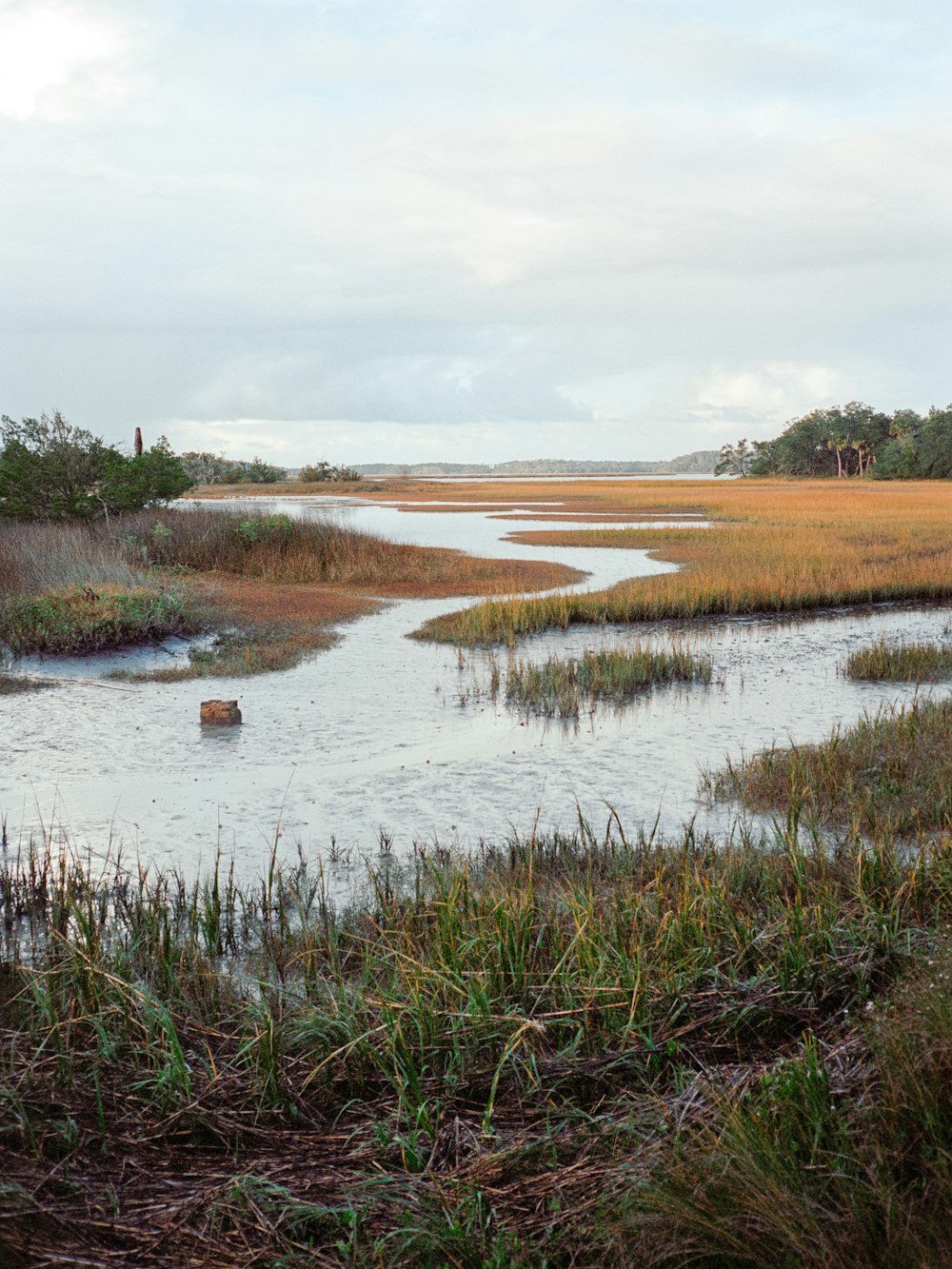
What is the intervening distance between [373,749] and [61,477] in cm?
2139

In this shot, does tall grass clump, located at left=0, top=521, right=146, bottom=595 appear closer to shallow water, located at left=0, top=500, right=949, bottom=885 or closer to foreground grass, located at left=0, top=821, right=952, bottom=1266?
shallow water, located at left=0, top=500, right=949, bottom=885

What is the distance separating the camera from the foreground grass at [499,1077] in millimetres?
2578

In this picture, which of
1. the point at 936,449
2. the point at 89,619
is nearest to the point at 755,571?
the point at 89,619

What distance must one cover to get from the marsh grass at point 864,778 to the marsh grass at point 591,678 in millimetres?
3034

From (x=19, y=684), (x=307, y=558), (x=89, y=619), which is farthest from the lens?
(x=307, y=558)

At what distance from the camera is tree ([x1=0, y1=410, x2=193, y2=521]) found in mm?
27844

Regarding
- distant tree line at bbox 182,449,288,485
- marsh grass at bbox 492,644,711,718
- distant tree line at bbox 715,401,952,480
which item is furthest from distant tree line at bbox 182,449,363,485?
marsh grass at bbox 492,644,711,718

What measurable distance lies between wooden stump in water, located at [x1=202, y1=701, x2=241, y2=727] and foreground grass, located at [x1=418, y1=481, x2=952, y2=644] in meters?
5.91

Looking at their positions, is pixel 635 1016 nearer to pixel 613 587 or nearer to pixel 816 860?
pixel 816 860

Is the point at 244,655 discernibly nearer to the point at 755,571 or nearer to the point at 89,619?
the point at 89,619

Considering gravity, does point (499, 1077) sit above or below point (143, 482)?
below

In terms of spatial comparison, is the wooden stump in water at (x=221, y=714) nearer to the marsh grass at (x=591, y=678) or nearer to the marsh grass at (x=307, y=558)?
the marsh grass at (x=591, y=678)

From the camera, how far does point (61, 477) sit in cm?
2805

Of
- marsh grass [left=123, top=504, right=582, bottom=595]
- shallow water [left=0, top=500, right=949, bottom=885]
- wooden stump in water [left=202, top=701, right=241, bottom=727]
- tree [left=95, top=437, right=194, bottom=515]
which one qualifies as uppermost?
tree [left=95, top=437, right=194, bottom=515]
